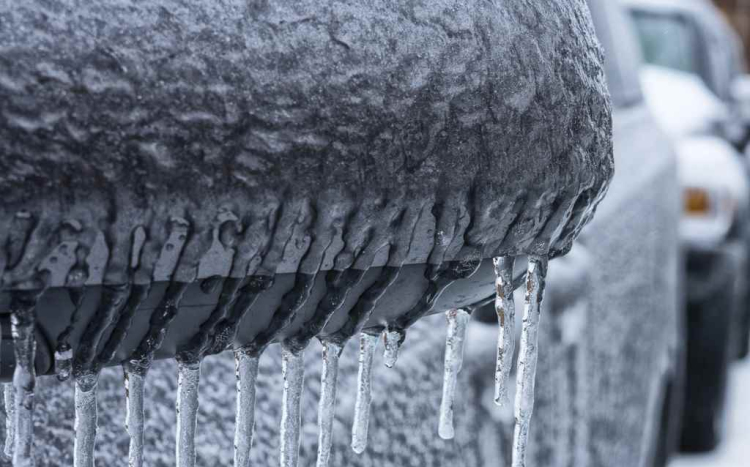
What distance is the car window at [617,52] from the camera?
1907mm

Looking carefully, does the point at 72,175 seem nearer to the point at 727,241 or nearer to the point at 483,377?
the point at 483,377

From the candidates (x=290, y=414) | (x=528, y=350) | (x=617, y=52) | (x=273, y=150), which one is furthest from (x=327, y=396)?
(x=617, y=52)

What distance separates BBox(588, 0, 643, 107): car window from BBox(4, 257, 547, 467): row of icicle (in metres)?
1.17

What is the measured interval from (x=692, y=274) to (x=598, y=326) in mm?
1969

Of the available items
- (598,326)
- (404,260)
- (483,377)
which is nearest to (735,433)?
(598,326)

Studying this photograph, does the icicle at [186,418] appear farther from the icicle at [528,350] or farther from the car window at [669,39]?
the car window at [669,39]

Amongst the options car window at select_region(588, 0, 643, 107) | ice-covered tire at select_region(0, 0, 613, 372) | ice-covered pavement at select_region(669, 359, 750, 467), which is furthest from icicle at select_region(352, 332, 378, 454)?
ice-covered pavement at select_region(669, 359, 750, 467)

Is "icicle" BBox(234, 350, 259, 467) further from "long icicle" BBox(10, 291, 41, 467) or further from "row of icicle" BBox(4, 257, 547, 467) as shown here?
"long icicle" BBox(10, 291, 41, 467)

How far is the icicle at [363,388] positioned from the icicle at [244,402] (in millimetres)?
79

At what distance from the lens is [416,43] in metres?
0.46

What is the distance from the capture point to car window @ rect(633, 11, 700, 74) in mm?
4793

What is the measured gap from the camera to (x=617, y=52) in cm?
211

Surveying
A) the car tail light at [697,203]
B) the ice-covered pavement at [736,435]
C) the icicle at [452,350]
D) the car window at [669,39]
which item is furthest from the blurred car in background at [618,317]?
the car window at [669,39]

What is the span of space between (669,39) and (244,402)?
181 inches
